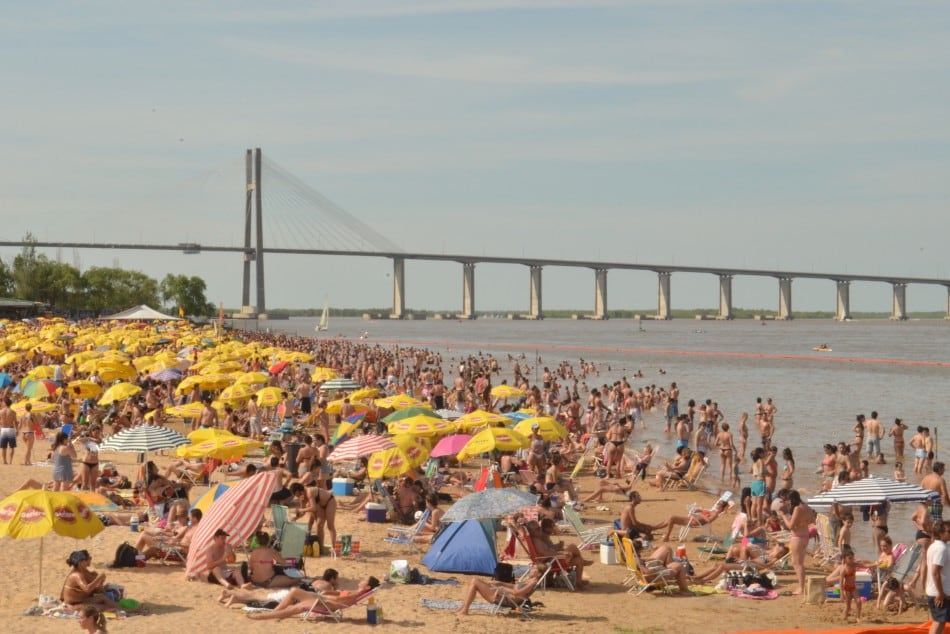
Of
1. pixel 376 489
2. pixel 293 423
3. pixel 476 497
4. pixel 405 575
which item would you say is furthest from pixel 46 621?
pixel 293 423

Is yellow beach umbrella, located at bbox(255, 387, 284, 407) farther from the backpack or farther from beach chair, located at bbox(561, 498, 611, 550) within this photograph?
the backpack

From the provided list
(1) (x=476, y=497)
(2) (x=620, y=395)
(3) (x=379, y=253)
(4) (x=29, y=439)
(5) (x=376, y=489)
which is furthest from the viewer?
(3) (x=379, y=253)

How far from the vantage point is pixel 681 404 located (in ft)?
109

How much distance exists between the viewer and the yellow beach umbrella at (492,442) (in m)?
13.6

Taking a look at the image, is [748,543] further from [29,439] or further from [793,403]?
[793,403]

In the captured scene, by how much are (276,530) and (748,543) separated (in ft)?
15.6

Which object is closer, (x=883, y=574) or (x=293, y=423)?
(x=883, y=574)

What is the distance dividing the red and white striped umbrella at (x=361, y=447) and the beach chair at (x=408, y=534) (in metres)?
1.18

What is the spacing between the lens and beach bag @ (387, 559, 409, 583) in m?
9.96

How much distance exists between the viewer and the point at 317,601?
8570 mm

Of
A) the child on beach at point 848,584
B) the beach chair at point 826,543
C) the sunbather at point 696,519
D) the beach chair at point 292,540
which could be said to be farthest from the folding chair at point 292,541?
the beach chair at point 826,543

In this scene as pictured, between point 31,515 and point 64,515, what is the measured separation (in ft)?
0.79

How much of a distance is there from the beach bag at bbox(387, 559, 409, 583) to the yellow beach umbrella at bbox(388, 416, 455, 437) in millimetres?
4880

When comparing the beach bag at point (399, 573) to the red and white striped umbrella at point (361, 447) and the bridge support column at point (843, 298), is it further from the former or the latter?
the bridge support column at point (843, 298)
